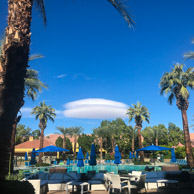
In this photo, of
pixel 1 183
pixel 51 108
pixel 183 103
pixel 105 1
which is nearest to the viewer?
pixel 1 183

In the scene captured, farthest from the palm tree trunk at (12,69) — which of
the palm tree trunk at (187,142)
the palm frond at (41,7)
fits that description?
the palm tree trunk at (187,142)

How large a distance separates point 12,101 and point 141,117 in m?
29.3

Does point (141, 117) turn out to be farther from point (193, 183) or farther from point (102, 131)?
point (193, 183)

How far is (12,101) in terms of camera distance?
14.7 ft

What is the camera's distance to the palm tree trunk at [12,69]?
4.32 meters

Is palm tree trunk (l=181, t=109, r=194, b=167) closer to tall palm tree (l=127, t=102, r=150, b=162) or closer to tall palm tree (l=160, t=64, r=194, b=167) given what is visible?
tall palm tree (l=160, t=64, r=194, b=167)

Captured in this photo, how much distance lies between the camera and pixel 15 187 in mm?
3986

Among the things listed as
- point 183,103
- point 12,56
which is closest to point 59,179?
point 12,56

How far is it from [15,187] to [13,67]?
2.61m

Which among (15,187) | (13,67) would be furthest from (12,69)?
(15,187)

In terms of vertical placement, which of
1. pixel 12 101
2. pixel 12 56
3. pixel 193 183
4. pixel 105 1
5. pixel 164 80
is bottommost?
pixel 193 183

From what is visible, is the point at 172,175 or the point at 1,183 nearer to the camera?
the point at 1,183

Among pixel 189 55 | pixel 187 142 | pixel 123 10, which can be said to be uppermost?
pixel 189 55

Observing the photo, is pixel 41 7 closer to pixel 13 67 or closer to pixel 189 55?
pixel 13 67
